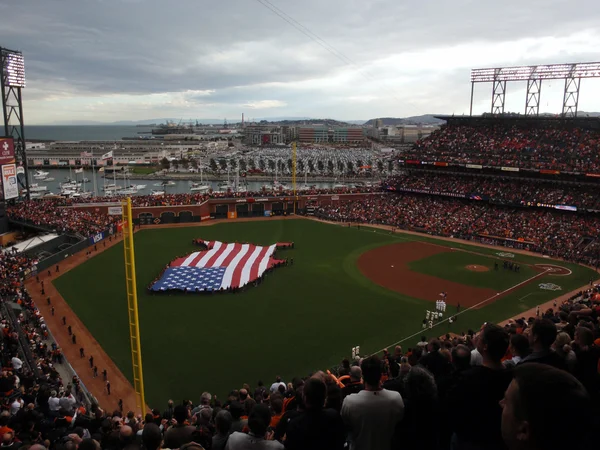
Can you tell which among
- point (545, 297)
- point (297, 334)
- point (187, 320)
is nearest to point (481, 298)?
point (545, 297)

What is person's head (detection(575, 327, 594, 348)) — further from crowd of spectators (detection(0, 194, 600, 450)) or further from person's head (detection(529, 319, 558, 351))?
person's head (detection(529, 319, 558, 351))

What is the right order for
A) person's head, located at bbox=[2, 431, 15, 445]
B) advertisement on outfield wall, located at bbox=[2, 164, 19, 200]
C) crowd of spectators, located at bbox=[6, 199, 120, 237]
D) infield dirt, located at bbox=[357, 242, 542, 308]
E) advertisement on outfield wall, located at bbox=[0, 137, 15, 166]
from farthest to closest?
crowd of spectators, located at bbox=[6, 199, 120, 237] → advertisement on outfield wall, located at bbox=[2, 164, 19, 200] → advertisement on outfield wall, located at bbox=[0, 137, 15, 166] → infield dirt, located at bbox=[357, 242, 542, 308] → person's head, located at bbox=[2, 431, 15, 445]

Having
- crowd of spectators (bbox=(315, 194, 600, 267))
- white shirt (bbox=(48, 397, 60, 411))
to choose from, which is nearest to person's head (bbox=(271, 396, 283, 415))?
white shirt (bbox=(48, 397, 60, 411))

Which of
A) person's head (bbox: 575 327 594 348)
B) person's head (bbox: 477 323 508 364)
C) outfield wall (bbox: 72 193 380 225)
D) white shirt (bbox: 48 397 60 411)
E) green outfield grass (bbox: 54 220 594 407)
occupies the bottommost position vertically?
green outfield grass (bbox: 54 220 594 407)

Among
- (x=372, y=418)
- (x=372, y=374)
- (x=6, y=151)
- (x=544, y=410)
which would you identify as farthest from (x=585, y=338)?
(x=6, y=151)

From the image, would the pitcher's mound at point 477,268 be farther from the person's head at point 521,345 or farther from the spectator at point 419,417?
the spectator at point 419,417

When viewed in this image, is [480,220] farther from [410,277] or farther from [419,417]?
[419,417]

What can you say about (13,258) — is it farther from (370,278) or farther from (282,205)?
(282,205)
